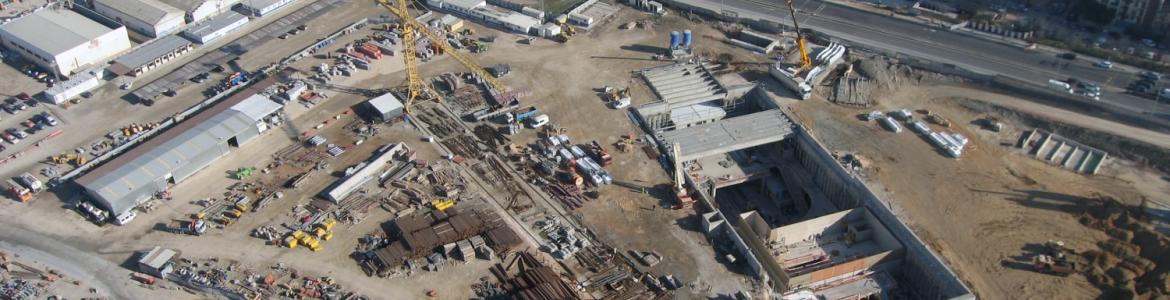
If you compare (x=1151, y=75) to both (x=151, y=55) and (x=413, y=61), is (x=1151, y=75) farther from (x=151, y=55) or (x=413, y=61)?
(x=151, y=55)

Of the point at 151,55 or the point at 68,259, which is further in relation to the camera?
the point at 151,55

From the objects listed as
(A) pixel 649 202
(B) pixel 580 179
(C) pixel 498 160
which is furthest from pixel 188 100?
(A) pixel 649 202

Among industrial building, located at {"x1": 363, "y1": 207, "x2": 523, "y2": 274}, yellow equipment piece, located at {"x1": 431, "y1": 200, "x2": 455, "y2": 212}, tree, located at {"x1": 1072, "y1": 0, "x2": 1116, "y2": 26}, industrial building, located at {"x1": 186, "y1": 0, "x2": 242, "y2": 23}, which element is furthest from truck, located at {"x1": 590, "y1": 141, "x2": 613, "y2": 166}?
tree, located at {"x1": 1072, "y1": 0, "x2": 1116, "y2": 26}

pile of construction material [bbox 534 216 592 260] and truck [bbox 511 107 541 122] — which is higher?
truck [bbox 511 107 541 122]

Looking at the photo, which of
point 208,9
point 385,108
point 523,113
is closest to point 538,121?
point 523,113

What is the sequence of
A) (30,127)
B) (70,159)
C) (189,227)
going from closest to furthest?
(189,227) → (70,159) → (30,127)

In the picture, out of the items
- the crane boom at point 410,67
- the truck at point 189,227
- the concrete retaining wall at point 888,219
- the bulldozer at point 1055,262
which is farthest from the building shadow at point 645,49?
the truck at point 189,227

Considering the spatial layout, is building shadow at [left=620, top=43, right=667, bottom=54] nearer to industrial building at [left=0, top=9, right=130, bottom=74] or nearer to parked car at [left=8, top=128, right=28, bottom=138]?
industrial building at [left=0, top=9, right=130, bottom=74]
